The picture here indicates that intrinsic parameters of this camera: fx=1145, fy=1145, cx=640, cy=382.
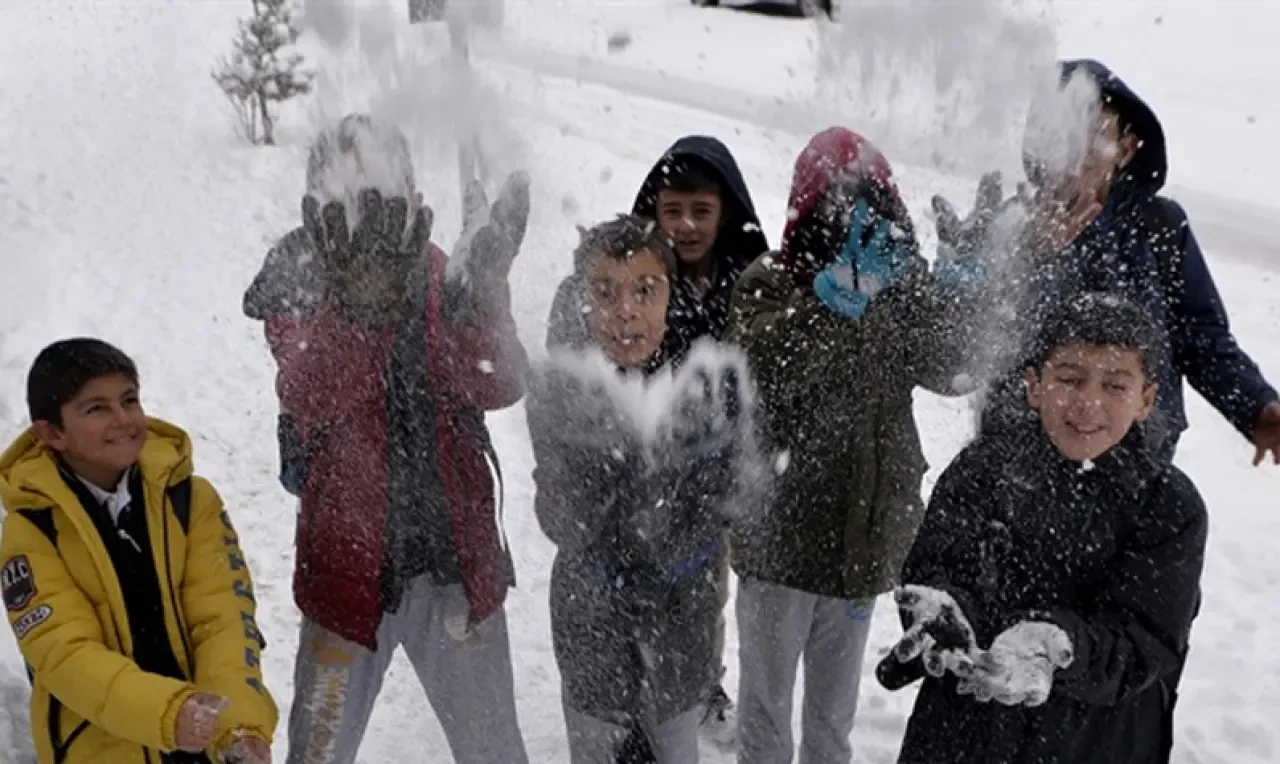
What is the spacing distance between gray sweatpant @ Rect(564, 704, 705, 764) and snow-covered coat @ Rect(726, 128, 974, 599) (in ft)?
1.38

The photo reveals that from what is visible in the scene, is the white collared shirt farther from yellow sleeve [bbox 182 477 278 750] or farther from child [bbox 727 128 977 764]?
child [bbox 727 128 977 764]

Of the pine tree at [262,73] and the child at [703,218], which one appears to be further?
the pine tree at [262,73]

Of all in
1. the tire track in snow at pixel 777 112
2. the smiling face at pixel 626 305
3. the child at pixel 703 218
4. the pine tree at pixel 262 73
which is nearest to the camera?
the smiling face at pixel 626 305

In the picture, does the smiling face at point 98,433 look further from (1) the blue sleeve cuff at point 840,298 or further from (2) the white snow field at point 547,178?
(1) the blue sleeve cuff at point 840,298

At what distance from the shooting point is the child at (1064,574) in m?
1.99

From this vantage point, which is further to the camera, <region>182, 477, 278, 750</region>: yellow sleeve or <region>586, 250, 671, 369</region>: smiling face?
<region>586, 250, 671, 369</region>: smiling face

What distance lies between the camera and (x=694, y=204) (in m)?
→ 3.01

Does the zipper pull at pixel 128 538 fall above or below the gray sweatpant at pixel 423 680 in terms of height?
above

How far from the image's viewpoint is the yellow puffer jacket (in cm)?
A: 219

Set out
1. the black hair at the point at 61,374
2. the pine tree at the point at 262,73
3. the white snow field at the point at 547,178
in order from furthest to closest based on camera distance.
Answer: the pine tree at the point at 262,73
the white snow field at the point at 547,178
the black hair at the point at 61,374

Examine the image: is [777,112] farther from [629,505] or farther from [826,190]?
[629,505]

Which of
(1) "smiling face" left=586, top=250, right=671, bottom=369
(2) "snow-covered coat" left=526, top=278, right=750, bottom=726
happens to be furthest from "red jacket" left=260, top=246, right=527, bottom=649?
(1) "smiling face" left=586, top=250, right=671, bottom=369

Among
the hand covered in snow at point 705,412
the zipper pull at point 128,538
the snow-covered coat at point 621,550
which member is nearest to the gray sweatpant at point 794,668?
the snow-covered coat at point 621,550

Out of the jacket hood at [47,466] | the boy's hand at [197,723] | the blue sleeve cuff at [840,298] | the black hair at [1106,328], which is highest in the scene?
the black hair at [1106,328]
